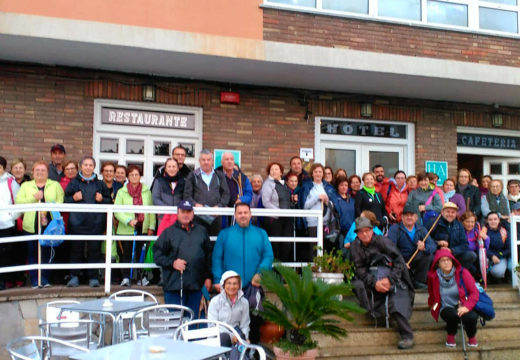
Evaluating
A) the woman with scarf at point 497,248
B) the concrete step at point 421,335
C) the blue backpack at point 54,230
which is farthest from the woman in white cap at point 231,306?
the woman with scarf at point 497,248

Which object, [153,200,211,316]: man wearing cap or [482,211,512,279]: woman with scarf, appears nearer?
[153,200,211,316]: man wearing cap

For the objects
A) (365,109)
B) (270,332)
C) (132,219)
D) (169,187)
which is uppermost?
(365,109)

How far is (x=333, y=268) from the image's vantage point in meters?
7.36

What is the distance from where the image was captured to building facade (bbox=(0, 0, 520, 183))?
28.5 feet

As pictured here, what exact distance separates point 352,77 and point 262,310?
4824 mm

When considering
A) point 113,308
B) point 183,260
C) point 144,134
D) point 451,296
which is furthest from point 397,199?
point 113,308

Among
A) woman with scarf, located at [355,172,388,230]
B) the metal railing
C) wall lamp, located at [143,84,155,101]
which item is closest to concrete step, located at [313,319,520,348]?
the metal railing

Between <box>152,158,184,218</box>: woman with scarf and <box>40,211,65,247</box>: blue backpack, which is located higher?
<box>152,158,184,218</box>: woman with scarf

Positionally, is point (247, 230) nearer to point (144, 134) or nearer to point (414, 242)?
point (414, 242)

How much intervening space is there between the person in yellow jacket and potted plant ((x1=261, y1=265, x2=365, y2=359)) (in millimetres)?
2860

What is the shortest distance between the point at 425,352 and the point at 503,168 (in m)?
6.67

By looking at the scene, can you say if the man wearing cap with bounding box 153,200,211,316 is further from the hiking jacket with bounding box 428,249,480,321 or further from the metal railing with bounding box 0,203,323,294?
the hiking jacket with bounding box 428,249,480,321

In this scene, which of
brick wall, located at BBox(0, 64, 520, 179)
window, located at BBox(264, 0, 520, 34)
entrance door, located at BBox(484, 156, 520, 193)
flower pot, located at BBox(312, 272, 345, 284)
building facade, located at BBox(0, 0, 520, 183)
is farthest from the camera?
entrance door, located at BBox(484, 156, 520, 193)

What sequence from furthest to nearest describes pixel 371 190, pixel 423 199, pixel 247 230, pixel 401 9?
pixel 401 9 < pixel 423 199 < pixel 371 190 < pixel 247 230
